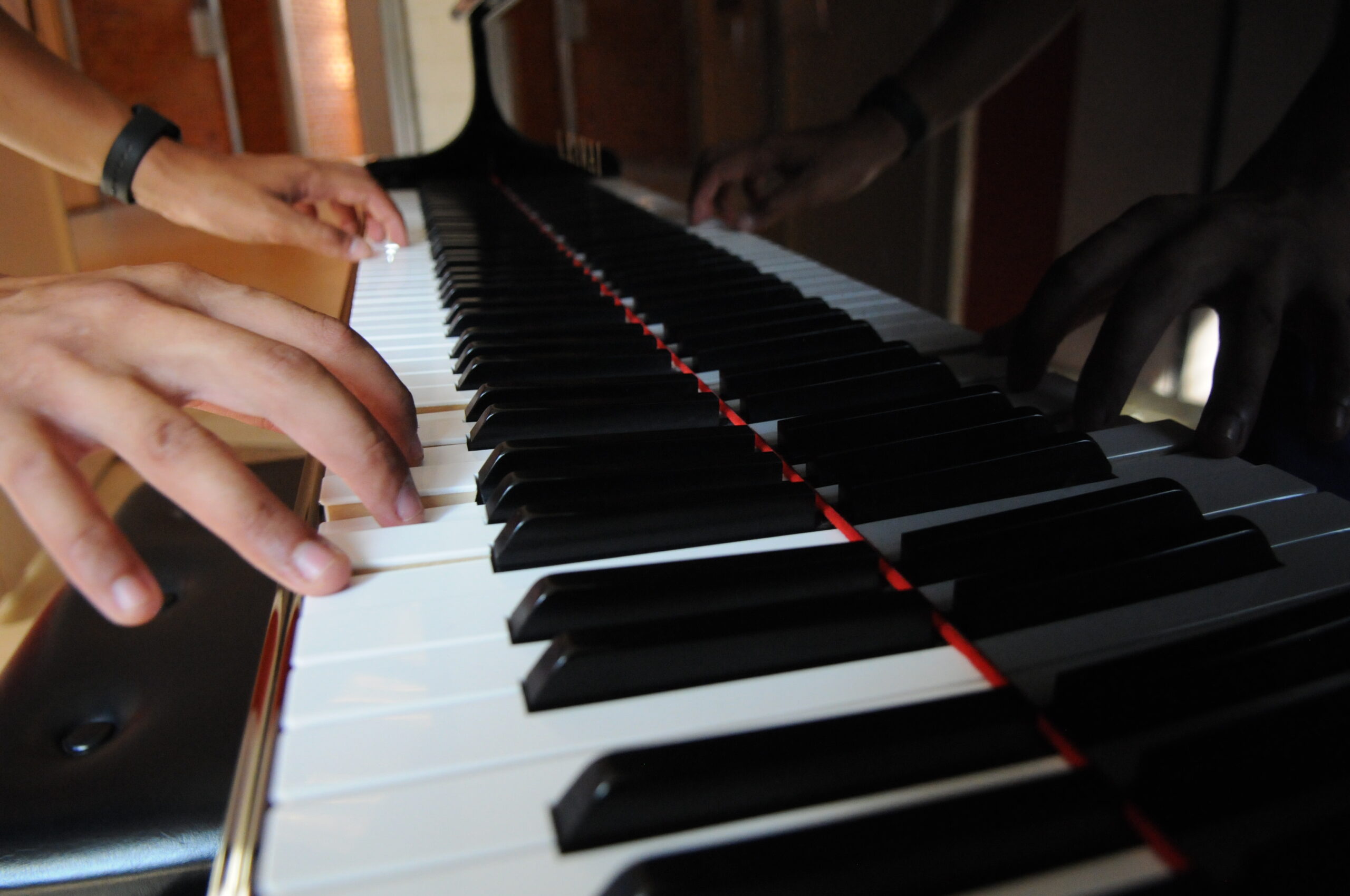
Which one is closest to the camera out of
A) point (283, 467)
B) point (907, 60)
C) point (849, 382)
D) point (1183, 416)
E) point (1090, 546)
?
point (1090, 546)

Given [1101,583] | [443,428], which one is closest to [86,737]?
[443,428]

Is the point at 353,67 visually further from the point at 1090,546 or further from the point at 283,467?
the point at 1090,546

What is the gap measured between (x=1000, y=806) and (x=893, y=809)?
4 cm

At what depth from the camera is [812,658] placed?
44cm

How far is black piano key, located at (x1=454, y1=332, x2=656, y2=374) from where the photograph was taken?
0.91 m

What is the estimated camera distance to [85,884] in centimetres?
68

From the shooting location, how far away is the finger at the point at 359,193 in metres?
1.54

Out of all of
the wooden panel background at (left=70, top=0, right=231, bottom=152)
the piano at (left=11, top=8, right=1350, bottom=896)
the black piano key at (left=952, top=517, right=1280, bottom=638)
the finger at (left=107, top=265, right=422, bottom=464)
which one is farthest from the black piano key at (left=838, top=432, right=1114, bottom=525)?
the wooden panel background at (left=70, top=0, right=231, bottom=152)

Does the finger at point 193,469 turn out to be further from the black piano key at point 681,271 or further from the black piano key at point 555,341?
the black piano key at point 681,271

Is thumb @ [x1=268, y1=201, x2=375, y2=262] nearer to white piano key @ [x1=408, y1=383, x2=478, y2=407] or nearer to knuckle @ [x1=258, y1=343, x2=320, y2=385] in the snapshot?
white piano key @ [x1=408, y1=383, x2=478, y2=407]

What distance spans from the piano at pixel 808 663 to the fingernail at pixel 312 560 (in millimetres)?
22

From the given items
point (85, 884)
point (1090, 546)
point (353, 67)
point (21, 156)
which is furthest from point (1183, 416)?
point (21, 156)

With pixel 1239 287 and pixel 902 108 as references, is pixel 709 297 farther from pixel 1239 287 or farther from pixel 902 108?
pixel 1239 287

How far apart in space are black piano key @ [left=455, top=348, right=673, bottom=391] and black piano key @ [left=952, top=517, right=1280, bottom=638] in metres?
0.46
